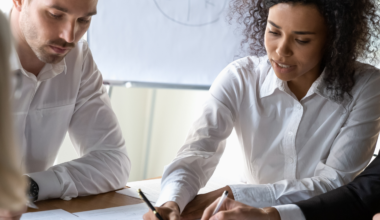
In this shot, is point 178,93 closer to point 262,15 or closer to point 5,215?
point 262,15

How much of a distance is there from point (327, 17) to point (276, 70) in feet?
0.84

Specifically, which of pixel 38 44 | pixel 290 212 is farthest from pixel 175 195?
pixel 38 44

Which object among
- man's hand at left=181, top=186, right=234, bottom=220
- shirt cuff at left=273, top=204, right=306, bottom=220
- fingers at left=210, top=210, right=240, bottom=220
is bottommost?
man's hand at left=181, top=186, right=234, bottom=220

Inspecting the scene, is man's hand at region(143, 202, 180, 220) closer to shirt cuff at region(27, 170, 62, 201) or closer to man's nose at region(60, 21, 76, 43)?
shirt cuff at region(27, 170, 62, 201)

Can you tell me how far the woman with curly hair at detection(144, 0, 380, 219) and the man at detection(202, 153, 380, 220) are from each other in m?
0.10

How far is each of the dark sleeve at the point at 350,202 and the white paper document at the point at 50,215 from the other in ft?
2.22

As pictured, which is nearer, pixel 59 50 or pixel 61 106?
pixel 59 50

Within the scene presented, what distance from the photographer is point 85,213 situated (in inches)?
48.6

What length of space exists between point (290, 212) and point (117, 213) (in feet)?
1.69

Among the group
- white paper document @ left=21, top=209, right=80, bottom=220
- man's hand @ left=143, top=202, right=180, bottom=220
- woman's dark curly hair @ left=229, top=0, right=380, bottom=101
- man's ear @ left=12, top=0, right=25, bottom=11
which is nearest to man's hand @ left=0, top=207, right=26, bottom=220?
white paper document @ left=21, top=209, right=80, bottom=220

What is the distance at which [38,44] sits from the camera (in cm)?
148

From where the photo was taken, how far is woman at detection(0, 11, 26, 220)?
1.60 feet

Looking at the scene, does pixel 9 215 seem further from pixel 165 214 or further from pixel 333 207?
pixel 333 207

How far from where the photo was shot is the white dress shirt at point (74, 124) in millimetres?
1483
